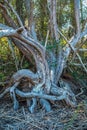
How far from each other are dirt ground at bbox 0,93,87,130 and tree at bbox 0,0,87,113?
8 centimetres

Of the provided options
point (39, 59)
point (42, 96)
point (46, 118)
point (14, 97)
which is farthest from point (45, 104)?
point (39, 59)

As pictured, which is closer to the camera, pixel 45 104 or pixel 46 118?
pixel 46 118

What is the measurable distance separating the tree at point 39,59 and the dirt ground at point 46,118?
8cm

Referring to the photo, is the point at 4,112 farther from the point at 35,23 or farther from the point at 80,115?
the point at 35,23

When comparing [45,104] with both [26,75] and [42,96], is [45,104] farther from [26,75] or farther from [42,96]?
[26,75]

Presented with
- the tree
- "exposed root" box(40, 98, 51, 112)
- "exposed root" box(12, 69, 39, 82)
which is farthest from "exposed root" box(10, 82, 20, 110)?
"exposed root" box(40, 98, 51, 112)

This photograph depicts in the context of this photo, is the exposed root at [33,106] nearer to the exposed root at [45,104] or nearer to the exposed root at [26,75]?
the exposed root at [45,104]

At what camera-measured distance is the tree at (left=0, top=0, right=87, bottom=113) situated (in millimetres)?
3068

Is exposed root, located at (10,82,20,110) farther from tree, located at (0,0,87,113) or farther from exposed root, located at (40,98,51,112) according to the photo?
exposed root, located at (40,98,51,112)

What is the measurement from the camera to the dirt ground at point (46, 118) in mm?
2621

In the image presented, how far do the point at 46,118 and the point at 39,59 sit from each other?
0.75 m

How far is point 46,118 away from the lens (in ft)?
9.25

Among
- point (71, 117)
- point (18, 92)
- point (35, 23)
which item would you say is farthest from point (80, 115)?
point (35, 23)

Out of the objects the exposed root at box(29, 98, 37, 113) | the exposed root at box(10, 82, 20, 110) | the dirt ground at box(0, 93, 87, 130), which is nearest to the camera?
the dirt ground at box(0, 93, 87, 130)
